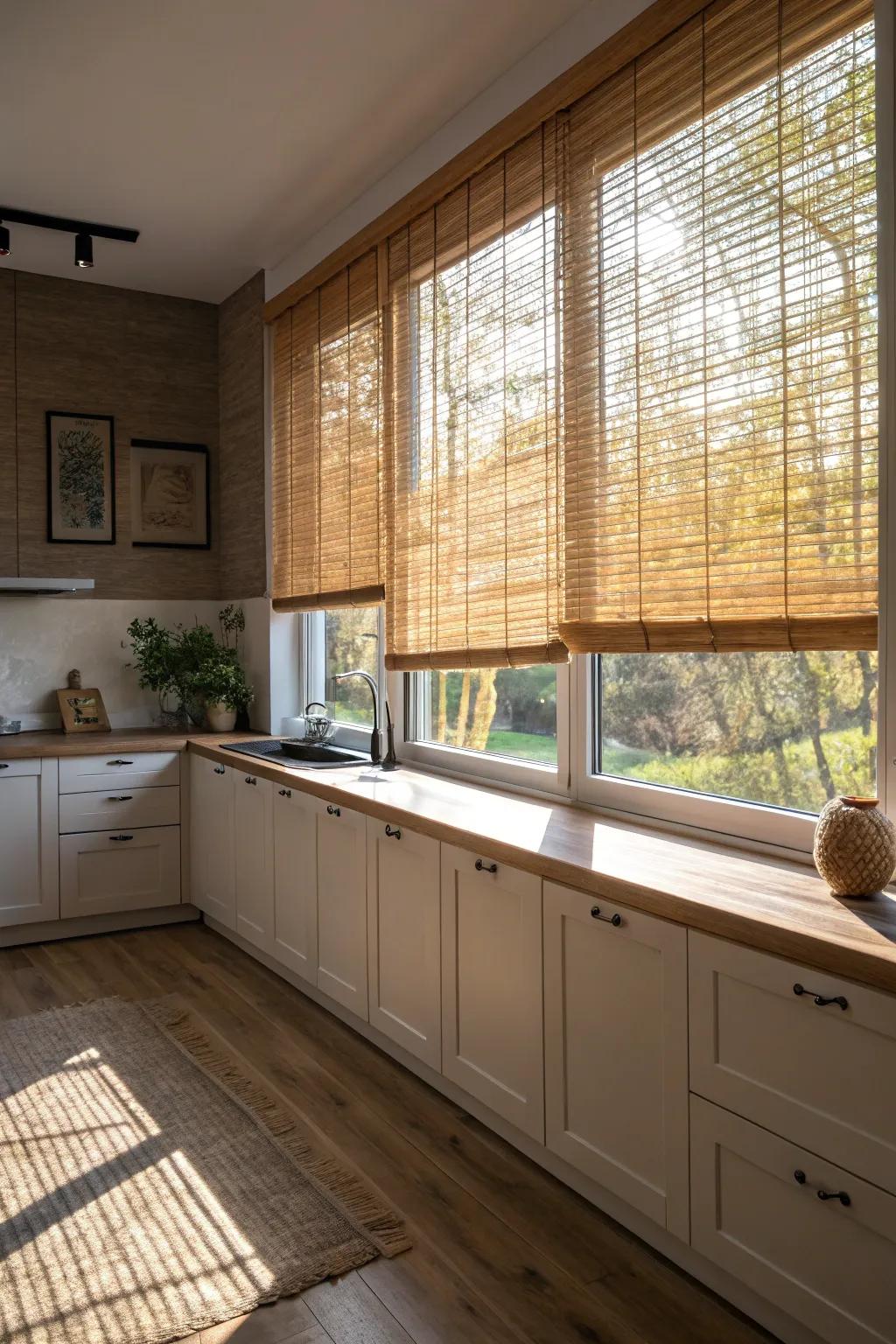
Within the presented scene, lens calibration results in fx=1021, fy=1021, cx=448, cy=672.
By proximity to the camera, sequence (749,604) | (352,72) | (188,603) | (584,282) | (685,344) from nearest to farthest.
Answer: (749,604), (685,344), (584,282), (352,72), (188,603)

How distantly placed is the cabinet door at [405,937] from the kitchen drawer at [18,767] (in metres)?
1.79

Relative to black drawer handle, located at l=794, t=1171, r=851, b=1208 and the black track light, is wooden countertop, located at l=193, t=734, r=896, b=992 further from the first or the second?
the black track light

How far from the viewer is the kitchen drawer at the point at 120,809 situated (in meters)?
4.19

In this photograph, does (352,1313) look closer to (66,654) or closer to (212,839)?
(212,839)

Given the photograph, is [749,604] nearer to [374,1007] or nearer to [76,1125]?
[374,1007]

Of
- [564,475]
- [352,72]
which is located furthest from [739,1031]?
[352,72]

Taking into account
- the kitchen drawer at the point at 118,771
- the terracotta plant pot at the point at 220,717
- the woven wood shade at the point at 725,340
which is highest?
the woven wood shade at the point at 725,340

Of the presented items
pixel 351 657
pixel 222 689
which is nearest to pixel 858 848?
pixel 351 657

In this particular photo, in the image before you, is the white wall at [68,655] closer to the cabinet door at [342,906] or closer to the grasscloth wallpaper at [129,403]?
the grasscloth wallpaper at [129,403]

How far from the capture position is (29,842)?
4113 mm

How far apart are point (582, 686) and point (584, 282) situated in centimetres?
105

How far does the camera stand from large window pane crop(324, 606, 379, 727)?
159 inches

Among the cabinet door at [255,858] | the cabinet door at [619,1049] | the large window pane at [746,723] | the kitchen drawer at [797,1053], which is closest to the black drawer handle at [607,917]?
the cabinet door at [619,1049]

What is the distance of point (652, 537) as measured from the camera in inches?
94.7
